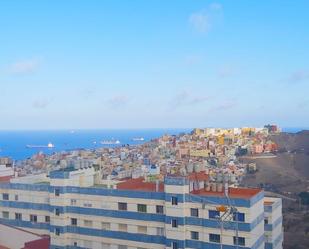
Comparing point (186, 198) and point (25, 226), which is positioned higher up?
point (186, 198)

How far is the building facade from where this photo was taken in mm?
35875

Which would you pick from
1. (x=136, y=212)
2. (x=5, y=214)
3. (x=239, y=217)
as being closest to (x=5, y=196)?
(x=5, y=214)

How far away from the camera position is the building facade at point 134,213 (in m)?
35.9

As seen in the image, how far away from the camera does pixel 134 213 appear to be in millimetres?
40438

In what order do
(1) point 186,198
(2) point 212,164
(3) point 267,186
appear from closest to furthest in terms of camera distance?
(1) point 186,198 → (3) point 267,186 → (2) point 212,164

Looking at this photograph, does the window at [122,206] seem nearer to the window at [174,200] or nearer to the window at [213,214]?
the window at [174,200]

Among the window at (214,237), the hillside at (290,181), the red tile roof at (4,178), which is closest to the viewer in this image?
the window at (214,237)

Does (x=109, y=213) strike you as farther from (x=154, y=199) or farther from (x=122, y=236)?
(x=154, y=199)

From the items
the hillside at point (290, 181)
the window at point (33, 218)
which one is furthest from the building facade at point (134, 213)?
the hillside at point (290, 181)

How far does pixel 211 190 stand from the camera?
127ft

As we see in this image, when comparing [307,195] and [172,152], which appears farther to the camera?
[172,152]

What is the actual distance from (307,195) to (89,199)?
66.4 metres

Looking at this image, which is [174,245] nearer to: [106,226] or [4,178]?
[106,226]

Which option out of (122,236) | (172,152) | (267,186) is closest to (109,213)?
(122,236)
